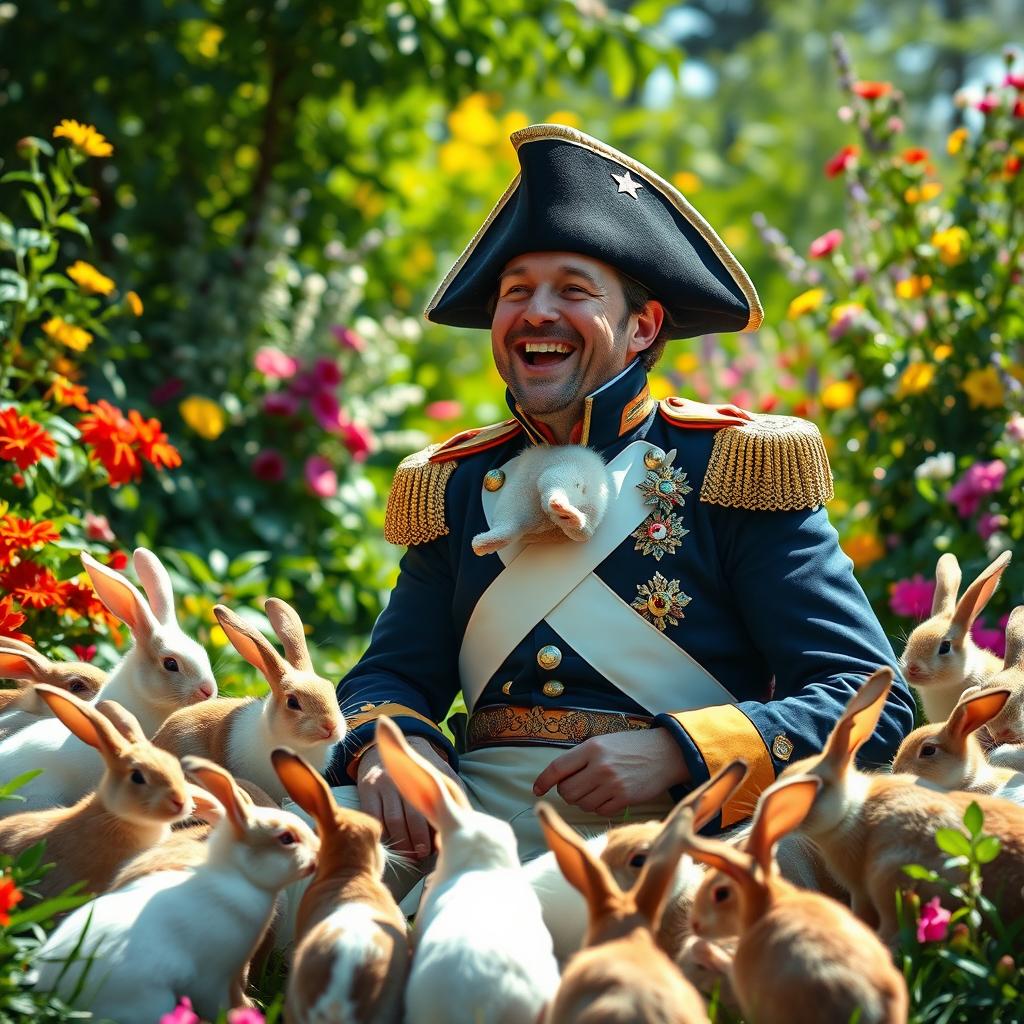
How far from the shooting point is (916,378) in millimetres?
5422

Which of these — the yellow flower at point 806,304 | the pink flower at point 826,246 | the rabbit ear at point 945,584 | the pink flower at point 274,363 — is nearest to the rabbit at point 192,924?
the rabbit ear at point 945,584

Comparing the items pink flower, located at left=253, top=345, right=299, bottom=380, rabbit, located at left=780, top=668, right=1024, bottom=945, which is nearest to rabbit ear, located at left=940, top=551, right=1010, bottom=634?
rabbit, located at left=780, top=668, right=1024, bottom=945

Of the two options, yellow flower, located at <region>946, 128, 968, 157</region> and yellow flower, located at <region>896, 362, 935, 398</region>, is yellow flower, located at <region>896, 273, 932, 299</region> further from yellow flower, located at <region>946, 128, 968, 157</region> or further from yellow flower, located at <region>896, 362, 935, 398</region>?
yellow flower, located at <region>946, 128, 968, 157</region>

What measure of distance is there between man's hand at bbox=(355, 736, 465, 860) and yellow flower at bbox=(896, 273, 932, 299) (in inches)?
125

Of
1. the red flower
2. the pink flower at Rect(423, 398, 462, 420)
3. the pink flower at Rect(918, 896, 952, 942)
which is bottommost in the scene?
the pink flower at Rect(918, 896, 952, 942)

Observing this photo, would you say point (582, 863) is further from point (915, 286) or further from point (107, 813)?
point (915, 286)

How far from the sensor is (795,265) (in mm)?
6023

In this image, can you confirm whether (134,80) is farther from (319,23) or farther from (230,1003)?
(230,1003)

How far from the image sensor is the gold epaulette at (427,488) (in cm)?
387

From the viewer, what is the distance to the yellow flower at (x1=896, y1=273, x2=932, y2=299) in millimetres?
5531

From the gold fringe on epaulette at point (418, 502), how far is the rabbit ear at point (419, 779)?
4.23 ft

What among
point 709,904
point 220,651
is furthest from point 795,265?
point 709,904

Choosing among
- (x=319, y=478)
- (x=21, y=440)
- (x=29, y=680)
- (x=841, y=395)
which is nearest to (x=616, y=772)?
(x=29, y=680)

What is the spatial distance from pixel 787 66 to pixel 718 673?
1229 centimetres
